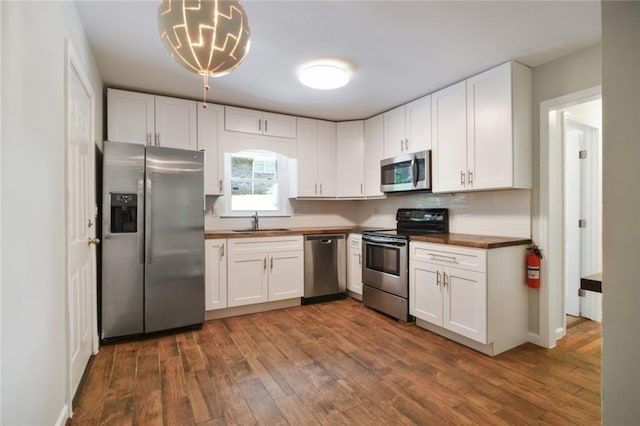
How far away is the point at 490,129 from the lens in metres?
2.76

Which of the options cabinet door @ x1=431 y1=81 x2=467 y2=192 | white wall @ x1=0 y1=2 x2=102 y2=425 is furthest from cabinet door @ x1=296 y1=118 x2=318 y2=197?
white wall @ x1=0 y1=2 x2=102 y2=425

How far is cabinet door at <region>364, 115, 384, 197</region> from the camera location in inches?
159

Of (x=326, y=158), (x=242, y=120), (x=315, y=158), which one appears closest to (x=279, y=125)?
(x=242, y=120)

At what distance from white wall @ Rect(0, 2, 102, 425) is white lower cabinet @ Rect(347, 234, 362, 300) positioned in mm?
2910

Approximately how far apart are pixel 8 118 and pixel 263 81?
2.25m

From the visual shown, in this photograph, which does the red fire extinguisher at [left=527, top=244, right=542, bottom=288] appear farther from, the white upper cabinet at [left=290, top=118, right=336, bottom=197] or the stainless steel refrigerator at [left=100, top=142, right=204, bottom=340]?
the stainless steel refrigerator at [left=100, top=142, right=204, bottom=340]

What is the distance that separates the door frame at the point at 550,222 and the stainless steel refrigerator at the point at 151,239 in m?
3.12

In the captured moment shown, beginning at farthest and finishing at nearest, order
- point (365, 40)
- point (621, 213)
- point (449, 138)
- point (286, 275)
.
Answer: point (286, 275) < point (449, 138) < point (365, 40) < point (621, 213)

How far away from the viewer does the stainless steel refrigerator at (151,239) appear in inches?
107

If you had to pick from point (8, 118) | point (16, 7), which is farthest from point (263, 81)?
point (8, 118)

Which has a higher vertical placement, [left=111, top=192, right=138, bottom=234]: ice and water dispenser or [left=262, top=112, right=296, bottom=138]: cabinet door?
[left=262, top=112, right=296, bottom=138]: cabinet door

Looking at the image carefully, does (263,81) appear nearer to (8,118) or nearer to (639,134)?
(8,118)

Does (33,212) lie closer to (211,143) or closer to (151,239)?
(151,239)

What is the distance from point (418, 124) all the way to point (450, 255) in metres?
1.55
